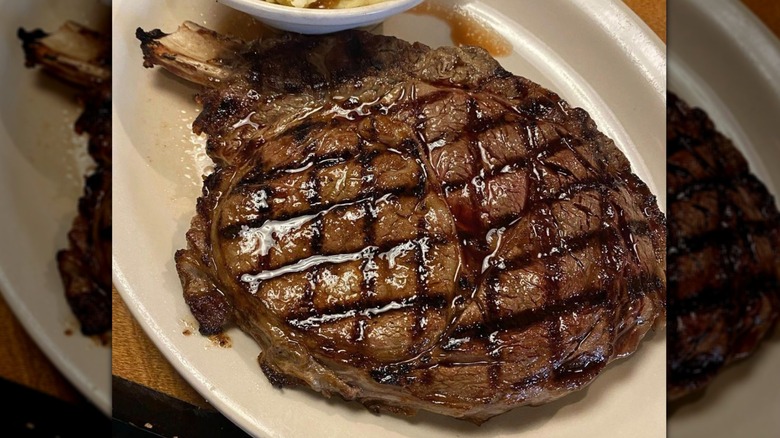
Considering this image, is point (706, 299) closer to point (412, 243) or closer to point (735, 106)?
point (735, 106)

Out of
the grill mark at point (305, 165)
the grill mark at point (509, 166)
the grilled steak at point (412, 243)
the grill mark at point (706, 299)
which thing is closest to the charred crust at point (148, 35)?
the grilled steak at point (412, 243)

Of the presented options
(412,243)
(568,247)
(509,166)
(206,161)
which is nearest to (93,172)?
(206,161)

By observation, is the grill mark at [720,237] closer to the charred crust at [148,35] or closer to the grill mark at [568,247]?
the grill mark at [568,247]

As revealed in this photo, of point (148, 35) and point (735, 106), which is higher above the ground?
point (735, 106)

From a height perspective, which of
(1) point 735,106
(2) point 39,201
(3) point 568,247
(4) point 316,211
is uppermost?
(1) point 735,106

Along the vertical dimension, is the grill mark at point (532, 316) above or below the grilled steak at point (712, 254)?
below

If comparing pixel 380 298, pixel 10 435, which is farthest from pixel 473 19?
pixel 10 435

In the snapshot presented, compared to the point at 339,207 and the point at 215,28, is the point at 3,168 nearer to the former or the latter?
the point at 215,28
